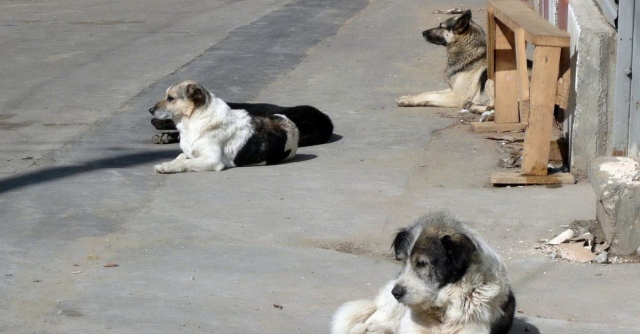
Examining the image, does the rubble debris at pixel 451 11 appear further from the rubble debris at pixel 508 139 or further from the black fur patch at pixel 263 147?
the black fur patch at pixel 263 147

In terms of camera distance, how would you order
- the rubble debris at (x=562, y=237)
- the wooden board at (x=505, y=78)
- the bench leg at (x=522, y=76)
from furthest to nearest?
the wooden board at (x=505, y=78) → the bench leg at (x=522, y=76) → the rubble debris at (x=562, y=237)

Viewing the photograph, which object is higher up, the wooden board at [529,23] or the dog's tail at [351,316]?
the wooden board at [529,23]

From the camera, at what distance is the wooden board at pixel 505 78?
11617mm

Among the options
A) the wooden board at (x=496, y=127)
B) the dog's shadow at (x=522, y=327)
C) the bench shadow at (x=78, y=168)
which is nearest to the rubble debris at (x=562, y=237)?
the dog's shadow at (x=522, y=327)

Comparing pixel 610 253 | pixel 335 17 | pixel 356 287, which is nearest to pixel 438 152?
pixel 610 253

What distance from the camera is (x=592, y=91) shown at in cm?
884

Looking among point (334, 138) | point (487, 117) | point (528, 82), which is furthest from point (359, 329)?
point (487, 117)

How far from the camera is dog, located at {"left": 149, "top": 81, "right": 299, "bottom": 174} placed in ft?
32.4

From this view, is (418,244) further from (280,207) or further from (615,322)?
(280,207)

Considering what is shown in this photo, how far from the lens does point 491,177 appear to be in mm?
8992

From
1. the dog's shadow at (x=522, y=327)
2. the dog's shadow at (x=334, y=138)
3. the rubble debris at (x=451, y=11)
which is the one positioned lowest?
the rubble debris at (x=451, y=11)

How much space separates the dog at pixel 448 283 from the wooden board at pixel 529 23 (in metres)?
3.96

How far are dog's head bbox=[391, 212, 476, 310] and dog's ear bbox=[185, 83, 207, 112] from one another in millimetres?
5457

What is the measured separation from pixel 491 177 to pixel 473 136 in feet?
7.51
